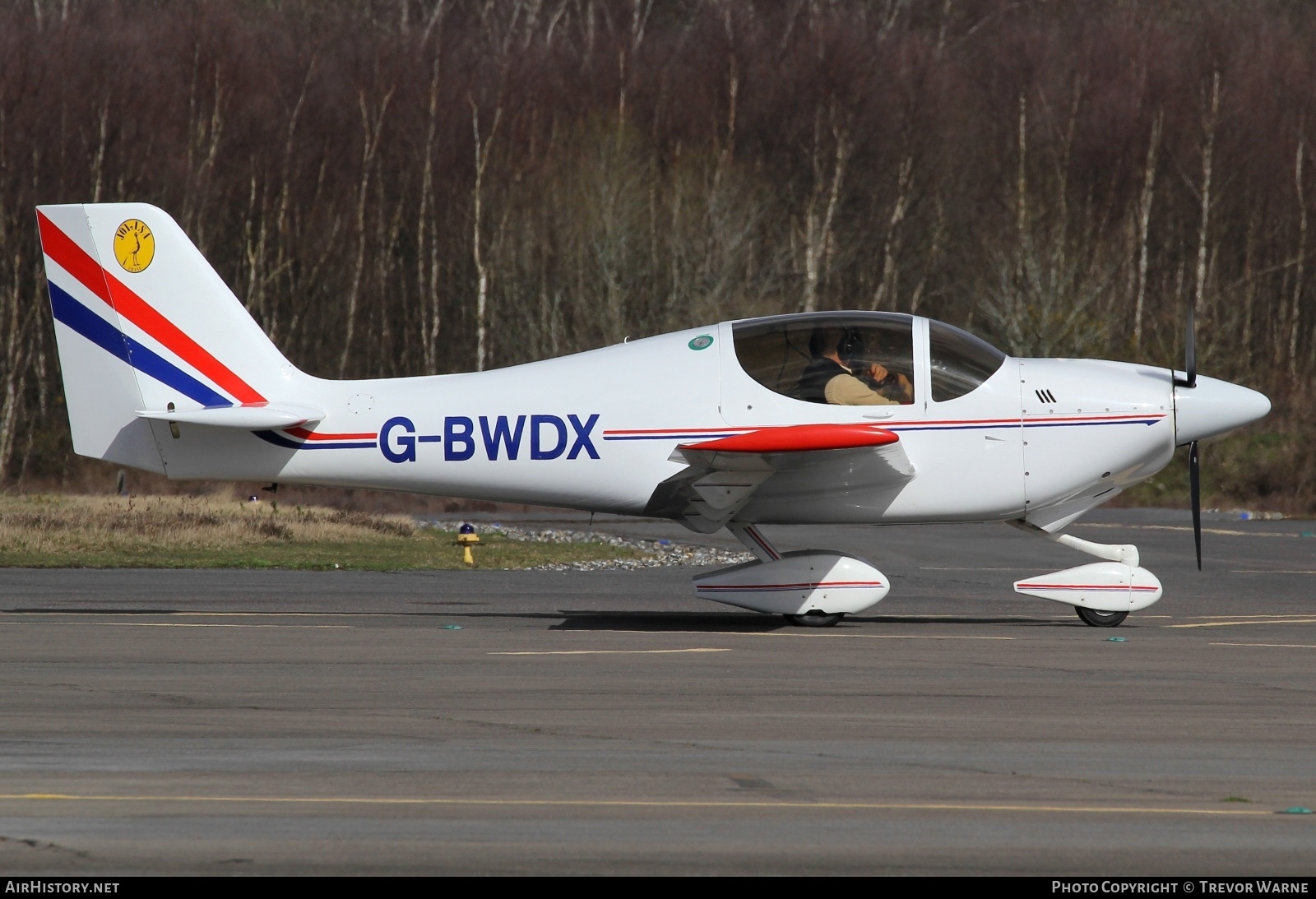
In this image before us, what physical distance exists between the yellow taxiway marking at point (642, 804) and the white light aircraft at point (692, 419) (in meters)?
5.45

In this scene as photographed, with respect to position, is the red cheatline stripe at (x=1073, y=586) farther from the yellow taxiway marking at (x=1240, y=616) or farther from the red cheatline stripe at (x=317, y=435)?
the red cheatline stripe at (x=317, y=435)

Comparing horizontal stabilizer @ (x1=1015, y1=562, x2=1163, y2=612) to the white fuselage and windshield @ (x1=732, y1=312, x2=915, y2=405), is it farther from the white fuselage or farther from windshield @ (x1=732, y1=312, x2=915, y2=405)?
windshield @ (x1=732, y1=312, x2=915, y2=405)

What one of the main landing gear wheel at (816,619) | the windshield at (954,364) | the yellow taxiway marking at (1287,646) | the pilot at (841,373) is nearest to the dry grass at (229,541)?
the main landing gear wheel at (816,619)

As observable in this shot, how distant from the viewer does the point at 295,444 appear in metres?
11.5

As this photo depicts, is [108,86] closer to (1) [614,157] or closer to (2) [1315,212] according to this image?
(1) [614,157]

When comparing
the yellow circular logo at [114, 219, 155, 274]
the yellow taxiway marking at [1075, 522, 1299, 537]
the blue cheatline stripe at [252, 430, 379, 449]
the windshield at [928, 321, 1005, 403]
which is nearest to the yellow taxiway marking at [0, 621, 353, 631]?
the blue cheatline stripe at [252, 430, 379, 449]

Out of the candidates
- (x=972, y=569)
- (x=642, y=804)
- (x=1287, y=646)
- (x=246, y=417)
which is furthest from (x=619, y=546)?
(x=642, y=804)

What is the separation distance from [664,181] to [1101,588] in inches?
1158

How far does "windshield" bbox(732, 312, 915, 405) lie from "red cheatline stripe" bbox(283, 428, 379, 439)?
2942mm

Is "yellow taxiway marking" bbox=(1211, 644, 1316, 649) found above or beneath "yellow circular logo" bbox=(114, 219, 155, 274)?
beneath

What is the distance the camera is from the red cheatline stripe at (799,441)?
34.5ft

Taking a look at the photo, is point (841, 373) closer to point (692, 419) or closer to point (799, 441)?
point (799, 441)

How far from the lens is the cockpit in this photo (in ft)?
36.3

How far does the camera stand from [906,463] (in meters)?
11.3
